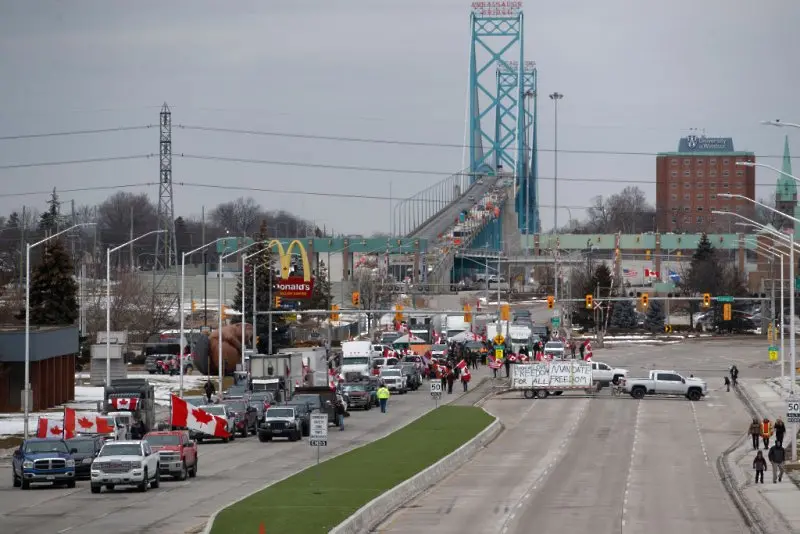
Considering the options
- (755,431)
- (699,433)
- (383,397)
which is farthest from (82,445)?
(383,397)

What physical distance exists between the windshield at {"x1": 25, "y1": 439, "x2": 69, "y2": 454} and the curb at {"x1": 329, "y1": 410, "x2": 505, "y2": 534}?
9626 millimetres

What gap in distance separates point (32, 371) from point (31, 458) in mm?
29668

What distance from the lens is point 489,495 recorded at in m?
39.8

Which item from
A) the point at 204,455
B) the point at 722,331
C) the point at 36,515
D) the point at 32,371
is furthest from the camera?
the point at 722,331

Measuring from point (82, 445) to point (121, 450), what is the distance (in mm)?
3959

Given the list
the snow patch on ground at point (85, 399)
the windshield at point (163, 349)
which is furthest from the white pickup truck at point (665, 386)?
the windshield at point (163, 349)

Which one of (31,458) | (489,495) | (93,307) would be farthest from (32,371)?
(93,307)

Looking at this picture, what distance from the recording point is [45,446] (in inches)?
1676

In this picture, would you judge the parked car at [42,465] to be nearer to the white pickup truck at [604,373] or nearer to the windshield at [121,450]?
the windshield at [121,450]

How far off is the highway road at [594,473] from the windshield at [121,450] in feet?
24.3

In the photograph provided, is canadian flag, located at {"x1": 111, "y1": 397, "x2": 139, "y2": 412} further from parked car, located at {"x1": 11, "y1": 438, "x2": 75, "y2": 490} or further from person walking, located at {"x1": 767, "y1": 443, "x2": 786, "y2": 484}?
person walking, located at {"x1": 767, "y1": 443, "x2": 786, "y2": 484}

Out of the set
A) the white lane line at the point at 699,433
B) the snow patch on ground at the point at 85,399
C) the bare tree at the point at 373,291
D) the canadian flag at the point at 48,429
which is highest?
the bare tree at the point at 373,291

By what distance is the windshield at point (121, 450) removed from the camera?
40312 mm

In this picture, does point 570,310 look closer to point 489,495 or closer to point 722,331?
point 722,331
